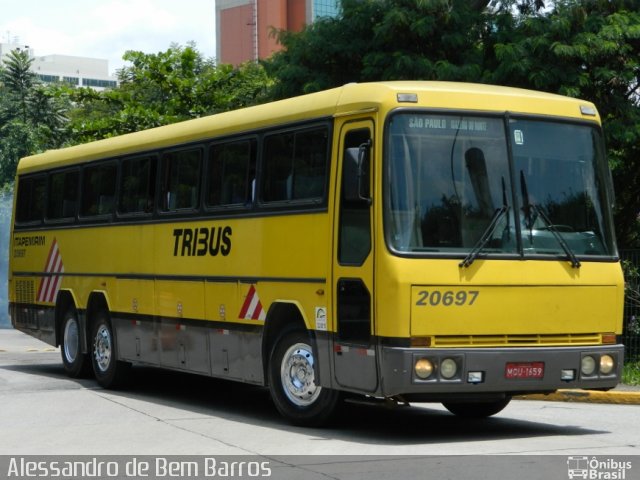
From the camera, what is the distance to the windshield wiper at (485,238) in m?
11.3

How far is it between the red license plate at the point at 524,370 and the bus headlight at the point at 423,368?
0.74m

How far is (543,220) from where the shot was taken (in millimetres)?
11828

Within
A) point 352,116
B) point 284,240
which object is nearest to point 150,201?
point 284,240

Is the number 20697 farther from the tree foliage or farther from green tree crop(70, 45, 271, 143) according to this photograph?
green tree crop(70, 45, 271, 143)

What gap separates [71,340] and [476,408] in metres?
7.32

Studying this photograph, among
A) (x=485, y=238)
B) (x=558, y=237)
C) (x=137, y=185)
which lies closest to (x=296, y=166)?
(x=485, y=238)

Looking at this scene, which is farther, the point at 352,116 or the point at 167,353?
the point at 167,353

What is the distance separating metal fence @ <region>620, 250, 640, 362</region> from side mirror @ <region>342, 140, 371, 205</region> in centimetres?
790

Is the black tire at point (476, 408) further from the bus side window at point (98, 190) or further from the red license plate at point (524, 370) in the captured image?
the bus side window at point (98, 190)

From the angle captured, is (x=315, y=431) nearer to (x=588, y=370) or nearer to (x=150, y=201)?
(x=588, y=370)

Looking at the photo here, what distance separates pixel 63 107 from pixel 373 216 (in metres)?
59.9

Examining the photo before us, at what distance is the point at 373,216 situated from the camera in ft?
37.2

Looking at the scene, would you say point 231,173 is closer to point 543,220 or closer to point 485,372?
point 543,220
